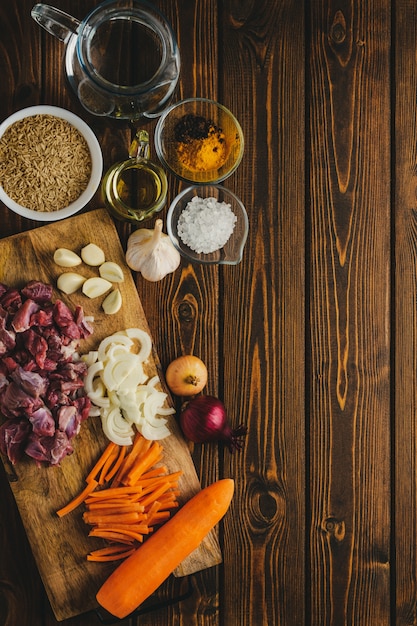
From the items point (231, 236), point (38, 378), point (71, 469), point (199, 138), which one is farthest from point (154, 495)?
point (199, 138)

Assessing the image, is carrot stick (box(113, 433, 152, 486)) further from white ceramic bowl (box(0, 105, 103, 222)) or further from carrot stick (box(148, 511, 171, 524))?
white ceramic bowl (box(0, 105, 103, 222))

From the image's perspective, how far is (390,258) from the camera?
1.77 metres

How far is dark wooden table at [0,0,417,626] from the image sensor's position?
1712 millimetres

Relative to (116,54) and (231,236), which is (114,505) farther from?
(116,54)

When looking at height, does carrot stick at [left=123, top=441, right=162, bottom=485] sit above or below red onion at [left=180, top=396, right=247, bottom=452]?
below

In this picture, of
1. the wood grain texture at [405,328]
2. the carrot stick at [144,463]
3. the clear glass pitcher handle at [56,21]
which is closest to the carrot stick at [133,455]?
the carrot stick at [144,463]

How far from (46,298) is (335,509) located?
98 centimetres

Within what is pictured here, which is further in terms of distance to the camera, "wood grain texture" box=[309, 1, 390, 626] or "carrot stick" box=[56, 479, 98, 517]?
"wood grain texture" box=[309, 1, 390, 626]


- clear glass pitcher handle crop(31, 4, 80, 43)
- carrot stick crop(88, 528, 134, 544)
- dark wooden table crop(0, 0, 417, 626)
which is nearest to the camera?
clear glass pitcher handle crop(31, 4, 80, 43)

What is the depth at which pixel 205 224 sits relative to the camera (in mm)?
Answer: 1592

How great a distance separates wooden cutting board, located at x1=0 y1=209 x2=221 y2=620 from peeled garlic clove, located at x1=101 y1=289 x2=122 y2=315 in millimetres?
22

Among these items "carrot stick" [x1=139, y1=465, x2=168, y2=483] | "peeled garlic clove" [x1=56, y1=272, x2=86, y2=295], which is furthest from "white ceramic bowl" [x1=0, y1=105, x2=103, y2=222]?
"carrot stick" [x1=139, y1=465, x2=168, y2=483]

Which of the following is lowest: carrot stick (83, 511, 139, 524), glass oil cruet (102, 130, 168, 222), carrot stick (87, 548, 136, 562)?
carrot stick (87, 548, 136, 562)

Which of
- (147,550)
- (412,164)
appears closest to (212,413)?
(147,550)
